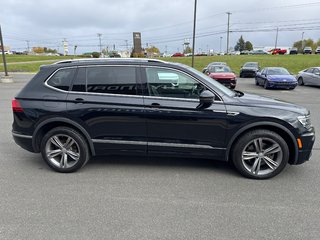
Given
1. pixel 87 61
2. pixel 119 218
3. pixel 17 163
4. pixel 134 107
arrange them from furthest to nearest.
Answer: pixel 17 163, pixel 87 61, pixel 134 107, pixel 119 218

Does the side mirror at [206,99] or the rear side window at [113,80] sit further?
the rear side window at [113,80]

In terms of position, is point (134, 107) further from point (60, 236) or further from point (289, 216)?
point (289, 216)

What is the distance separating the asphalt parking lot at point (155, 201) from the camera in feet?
8.78

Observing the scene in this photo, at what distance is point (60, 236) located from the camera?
259cm

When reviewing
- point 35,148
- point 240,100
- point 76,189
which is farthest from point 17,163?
point 240,100

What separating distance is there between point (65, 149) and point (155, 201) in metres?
1.73

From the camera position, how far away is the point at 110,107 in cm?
384

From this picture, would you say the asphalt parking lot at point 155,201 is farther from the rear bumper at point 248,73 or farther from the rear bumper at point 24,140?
the rear bumper at point 248,73

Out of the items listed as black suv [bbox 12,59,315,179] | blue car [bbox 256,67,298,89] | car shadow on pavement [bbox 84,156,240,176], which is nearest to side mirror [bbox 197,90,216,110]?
black suv [bbox 12,59,315,179]

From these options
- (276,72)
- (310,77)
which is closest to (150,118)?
(276,72)

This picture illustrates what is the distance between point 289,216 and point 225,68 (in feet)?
50.9

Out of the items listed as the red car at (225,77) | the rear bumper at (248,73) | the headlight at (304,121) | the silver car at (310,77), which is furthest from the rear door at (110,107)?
the rear bumper at (248,73)

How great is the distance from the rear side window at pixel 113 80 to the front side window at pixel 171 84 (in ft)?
0.85

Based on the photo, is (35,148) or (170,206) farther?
(35,148)
